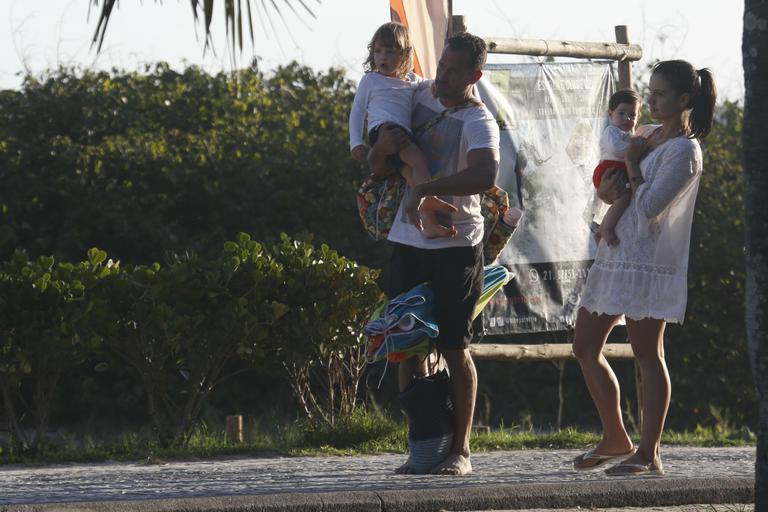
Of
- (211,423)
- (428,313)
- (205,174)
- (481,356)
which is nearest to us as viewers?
(428,313)

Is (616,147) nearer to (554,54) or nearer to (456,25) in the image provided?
(456,25)

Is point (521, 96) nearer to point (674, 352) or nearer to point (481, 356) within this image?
point (481, 356)

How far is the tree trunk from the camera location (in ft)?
13.5

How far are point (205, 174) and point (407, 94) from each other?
19.2 feet

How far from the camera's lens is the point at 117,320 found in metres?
6.86

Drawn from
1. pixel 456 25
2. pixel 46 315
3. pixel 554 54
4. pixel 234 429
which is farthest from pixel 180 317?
pixel 554 54

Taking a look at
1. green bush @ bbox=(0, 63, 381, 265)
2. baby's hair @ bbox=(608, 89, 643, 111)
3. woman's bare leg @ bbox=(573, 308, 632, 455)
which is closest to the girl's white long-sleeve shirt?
baby's hair @ bbox=(608, 89, 643, 111)

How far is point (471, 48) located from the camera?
549cm

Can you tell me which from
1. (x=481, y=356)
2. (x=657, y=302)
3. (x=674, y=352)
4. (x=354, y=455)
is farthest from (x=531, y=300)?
(x=674, y=352)

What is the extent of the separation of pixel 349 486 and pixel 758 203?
205 centimetres

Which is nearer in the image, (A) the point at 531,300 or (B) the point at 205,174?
(A) the point at 531,300

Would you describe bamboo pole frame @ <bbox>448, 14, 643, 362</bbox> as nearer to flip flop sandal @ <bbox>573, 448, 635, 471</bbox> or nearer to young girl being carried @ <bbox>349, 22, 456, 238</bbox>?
flip flop sandal @ <bbox>573, 448, 635, 471</bbox>

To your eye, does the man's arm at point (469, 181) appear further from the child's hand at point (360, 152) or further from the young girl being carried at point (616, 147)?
the young girl being carried at point (616, 147)

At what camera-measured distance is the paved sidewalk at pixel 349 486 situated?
4742 mm
